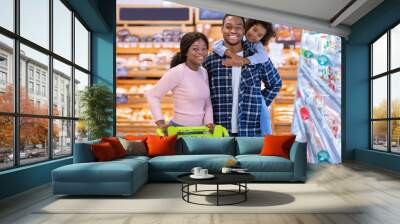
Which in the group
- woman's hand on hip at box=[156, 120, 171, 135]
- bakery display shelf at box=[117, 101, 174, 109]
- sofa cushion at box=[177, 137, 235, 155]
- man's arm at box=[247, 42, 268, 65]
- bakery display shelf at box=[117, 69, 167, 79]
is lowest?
sofa cushion at box=[177, 137, 235, 155]

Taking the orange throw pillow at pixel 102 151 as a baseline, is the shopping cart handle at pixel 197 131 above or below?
above

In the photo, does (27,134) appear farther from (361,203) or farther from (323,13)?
(323,13)

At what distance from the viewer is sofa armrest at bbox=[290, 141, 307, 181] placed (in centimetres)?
596

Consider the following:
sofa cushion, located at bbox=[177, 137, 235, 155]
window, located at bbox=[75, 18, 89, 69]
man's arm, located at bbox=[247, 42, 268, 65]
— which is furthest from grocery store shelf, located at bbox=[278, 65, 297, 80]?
window, located at bbox=[75, 18, 89, 69]

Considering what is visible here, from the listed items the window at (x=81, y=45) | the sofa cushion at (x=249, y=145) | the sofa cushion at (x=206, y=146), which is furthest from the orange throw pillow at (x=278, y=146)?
the window at (x=81, y=45)

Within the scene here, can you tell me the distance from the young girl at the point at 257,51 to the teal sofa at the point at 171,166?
184 centimetres

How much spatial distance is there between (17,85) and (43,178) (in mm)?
1484

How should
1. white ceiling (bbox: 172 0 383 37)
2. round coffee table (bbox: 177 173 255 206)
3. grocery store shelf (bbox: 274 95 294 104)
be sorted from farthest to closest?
grocery store shelf (bbox: 274 95 294 104) → white ceiling (bbox: 172 0 383 37) → round coffee table (bbox: 177 173 255 206)

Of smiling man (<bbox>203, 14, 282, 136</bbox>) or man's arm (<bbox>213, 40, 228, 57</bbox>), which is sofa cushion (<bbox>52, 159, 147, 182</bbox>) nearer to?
smiling man (<bbox>203, 14, 282, 136</bbox>)

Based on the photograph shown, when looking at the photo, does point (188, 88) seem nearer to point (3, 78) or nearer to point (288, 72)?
point (288, 72)

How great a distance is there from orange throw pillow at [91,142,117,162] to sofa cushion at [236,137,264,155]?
2196 mm

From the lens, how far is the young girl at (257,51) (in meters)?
8.45

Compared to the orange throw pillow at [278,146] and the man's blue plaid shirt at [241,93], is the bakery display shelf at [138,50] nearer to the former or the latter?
the man's blue plaid shirt at [241,93]

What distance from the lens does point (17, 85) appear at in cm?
519
